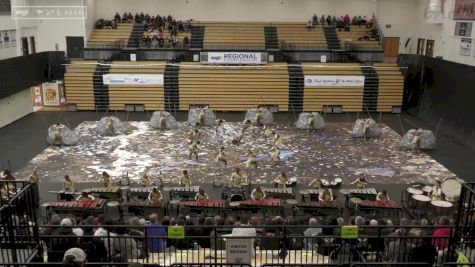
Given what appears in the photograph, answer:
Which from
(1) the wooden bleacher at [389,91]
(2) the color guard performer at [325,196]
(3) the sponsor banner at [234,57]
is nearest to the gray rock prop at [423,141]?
(2) the color guard performer at [325,196]

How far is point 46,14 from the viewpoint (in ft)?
101

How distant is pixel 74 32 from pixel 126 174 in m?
18.6

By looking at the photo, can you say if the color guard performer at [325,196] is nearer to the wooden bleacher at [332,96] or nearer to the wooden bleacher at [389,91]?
the wooden bleacher at [332,96]

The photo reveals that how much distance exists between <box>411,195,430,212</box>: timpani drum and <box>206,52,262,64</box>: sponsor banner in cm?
1764

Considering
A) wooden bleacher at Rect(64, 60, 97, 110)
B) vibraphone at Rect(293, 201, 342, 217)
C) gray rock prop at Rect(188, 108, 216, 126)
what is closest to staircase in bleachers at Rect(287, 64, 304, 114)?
gray rock prop at Rect(188, 108, 216, 126)

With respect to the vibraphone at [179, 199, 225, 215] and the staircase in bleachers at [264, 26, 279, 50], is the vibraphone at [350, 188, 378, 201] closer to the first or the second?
the vibraphone at [179, 199, 225, 215]

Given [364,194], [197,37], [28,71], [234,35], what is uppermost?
[234,35]

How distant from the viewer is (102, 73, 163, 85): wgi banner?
28.9m

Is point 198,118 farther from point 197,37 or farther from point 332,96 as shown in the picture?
point 197,37

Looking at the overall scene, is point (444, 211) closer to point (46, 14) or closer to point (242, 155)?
point (242, 155)

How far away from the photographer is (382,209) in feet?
43.5

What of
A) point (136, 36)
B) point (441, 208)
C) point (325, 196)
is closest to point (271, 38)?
point (136, 36)

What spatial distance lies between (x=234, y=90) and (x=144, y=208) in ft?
55.3

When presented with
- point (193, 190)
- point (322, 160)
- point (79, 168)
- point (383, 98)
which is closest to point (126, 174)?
point (79, 168)
